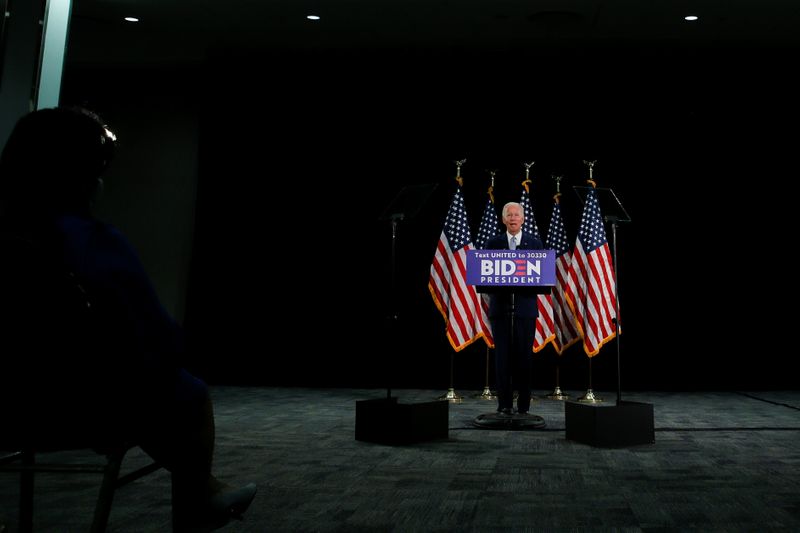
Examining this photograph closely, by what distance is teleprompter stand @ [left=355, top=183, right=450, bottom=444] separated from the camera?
3.90 m

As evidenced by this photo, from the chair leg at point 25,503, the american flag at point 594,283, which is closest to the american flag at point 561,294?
the american flag at point 594,283

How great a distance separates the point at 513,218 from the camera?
5047 millimetres

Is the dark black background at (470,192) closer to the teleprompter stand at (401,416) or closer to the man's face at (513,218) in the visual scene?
the man's face at (513,218)

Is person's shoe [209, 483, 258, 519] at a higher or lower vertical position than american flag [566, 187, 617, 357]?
lower

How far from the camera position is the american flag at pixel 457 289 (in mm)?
6457

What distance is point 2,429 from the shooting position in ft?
4.70

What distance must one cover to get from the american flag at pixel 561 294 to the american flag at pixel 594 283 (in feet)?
0.70

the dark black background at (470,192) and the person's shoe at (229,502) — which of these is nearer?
the person's shoe at (229,502)

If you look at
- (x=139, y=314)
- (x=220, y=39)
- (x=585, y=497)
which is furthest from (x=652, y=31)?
(x=139, y=314)

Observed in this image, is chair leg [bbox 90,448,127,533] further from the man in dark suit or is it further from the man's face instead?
the man's face

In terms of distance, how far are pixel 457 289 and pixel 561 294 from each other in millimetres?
1070

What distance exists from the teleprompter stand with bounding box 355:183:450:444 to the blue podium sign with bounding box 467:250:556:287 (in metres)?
0.52

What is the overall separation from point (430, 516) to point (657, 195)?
6.03 m

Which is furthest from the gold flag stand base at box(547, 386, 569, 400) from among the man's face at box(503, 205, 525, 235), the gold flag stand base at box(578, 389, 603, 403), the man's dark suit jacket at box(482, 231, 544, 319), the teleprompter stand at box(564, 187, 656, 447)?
the teleprompter stand at box(564, 187, 656, 447)
